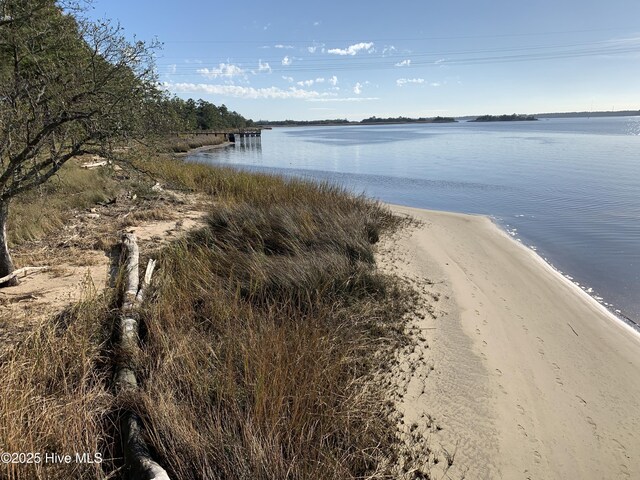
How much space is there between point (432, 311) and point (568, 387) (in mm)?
1894

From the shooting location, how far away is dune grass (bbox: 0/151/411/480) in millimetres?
2664

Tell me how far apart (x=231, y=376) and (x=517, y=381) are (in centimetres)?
317

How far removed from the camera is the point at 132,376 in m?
3.54

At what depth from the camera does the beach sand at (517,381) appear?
11.3ft

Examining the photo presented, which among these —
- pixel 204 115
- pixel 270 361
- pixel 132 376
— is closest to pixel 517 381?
pixel 270 361

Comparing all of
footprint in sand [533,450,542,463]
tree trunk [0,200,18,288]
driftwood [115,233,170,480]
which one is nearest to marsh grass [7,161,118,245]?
tree trunk [0,200,18,288]

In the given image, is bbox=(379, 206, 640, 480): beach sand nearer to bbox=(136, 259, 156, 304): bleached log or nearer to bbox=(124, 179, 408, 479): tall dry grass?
bbox=(124, 179, 408, 479): tall dry grass

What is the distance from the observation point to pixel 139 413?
300 centimetres

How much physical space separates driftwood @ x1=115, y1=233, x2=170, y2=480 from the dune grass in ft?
0.27

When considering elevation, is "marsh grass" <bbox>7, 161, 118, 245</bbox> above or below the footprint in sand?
above

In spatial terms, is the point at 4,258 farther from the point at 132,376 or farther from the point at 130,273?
the point at 132,376

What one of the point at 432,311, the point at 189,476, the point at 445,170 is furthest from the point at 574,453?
the point at 445,170

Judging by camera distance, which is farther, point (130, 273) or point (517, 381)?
point (130, 273)

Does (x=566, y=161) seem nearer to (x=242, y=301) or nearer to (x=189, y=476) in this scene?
(x=242, y=301)
